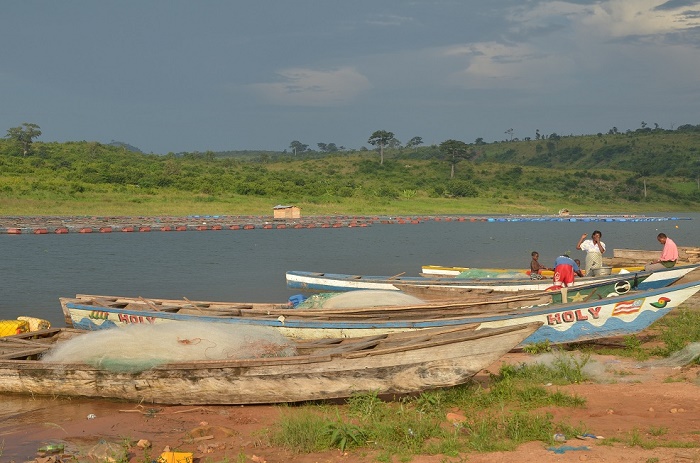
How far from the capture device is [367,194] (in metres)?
75.9

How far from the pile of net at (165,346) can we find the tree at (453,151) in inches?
3679

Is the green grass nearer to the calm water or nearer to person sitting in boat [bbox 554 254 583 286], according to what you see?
person sitting in boat [bbox 554 254 583 286]

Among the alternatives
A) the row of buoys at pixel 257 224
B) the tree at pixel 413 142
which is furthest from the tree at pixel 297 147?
the row of buoys at pixel 257 224

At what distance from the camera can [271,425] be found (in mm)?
9242

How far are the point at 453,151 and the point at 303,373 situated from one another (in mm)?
96728

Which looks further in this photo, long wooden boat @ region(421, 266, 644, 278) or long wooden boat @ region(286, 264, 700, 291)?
long wooden boat @ region(421, 266, 644, 278)

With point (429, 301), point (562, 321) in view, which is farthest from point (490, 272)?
point (562, 321)

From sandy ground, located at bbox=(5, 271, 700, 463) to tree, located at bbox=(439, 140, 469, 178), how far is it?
93.6m

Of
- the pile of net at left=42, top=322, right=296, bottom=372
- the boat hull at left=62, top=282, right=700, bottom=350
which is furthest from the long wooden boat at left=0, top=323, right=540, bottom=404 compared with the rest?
the boat hull at left=62, top=282, right=700, bottom=350

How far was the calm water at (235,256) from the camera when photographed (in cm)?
2444

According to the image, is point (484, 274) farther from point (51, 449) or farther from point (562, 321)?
point (51, 449)

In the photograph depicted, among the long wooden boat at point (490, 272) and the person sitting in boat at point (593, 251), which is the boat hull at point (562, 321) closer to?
the person sitting in boat at point (593, 251)

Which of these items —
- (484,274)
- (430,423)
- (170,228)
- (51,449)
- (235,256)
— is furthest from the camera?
(170,228)

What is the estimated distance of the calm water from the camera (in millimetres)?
24438
